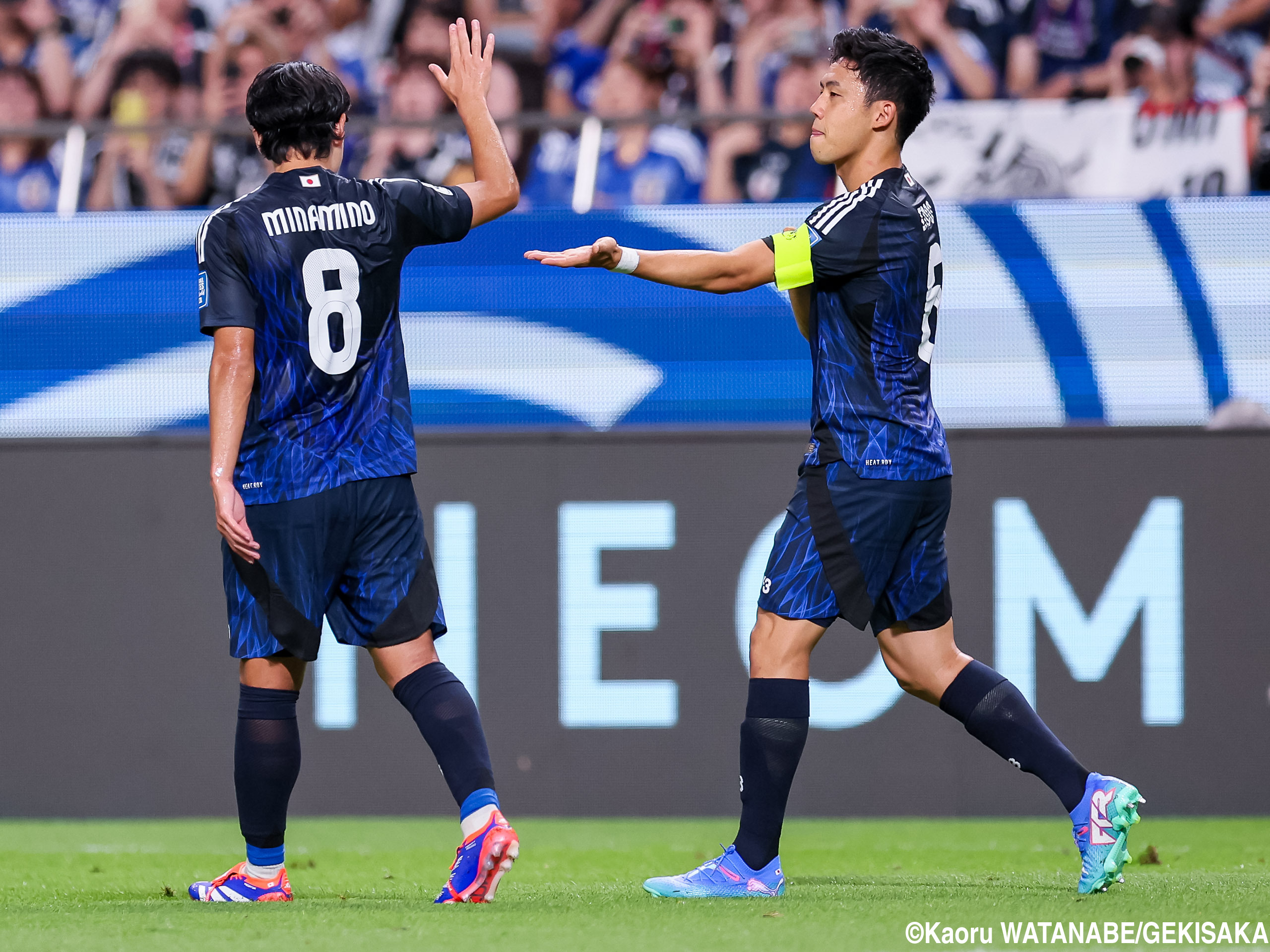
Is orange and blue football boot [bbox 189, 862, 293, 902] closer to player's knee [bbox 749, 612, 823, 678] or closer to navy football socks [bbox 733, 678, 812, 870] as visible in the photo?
navy football socks [bbox 733, 678, 812, 870]

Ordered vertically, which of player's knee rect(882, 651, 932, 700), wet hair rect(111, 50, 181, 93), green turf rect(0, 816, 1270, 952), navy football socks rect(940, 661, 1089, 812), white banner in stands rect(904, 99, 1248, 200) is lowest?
green turf rect(0, 816, 1270, 952)

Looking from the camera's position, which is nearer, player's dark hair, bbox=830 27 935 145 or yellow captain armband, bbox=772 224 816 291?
yellow captain armband, bbox=772 224 816 291

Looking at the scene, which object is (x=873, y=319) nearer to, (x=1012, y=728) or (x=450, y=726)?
(x=1012, y=728)

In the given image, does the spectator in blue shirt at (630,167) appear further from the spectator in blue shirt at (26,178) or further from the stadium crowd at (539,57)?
the spectator in blue shirt at (26,178)

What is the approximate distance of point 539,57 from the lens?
7.94 meters

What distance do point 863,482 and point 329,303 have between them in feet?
4.02

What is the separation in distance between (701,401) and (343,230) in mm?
2489

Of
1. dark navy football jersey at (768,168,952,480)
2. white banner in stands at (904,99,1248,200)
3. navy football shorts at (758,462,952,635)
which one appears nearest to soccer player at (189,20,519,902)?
navy football shorts at (758,462,952,635)

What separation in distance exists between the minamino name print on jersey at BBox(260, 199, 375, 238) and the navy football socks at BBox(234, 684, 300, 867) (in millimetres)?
1007

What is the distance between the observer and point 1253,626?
17.7 ft

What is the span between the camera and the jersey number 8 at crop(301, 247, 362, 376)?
3.29 m

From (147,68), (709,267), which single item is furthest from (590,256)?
(147,68)

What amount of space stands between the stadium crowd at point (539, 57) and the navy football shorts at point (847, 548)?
3.47 meters

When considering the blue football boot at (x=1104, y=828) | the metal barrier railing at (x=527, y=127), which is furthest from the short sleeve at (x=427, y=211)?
the metal barrier railing at (x=527, y=127)
